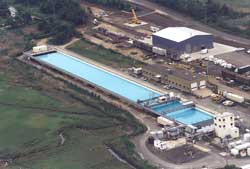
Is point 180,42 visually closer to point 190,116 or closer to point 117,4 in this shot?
point 190,116

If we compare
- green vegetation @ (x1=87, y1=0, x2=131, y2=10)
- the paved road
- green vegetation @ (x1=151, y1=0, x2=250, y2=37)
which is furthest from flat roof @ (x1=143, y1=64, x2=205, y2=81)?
green vegetation @ (x1=87, y1=0, x2=131, y2=10)

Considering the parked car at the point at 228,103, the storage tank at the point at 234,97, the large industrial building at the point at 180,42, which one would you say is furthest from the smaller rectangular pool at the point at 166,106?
the large industrial building at the point at 180,42

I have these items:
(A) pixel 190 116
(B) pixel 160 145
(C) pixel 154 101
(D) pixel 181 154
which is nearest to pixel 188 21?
(C) pixel 154 101

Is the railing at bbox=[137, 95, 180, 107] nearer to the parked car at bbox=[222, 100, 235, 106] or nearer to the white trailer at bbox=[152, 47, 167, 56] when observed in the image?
the parked car at bbox=[222, 100, 235, 106]

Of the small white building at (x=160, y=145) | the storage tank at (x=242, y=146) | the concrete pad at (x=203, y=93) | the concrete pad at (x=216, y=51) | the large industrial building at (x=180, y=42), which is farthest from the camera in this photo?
the large industrial building at (x=180, y=42)

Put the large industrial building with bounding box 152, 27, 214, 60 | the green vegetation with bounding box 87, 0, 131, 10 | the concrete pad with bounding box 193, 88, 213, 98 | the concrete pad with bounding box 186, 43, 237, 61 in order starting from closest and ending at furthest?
the concrete pad with bounding box 193, 88, 213, 98
the concrete pad with bounding box 186, 43, 237, 61
the large industrial building with bounding box 152, 27, 214, 60
the green vegetation with bounding box 87, 0, 131, 10

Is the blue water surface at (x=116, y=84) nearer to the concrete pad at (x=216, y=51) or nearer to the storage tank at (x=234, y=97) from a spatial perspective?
the storage tank at (x=234, y=97)
